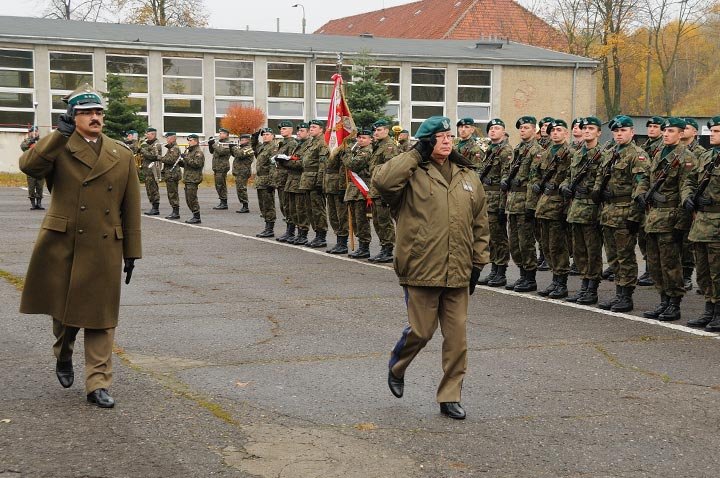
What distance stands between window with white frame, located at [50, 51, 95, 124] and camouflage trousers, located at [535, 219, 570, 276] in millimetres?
30288

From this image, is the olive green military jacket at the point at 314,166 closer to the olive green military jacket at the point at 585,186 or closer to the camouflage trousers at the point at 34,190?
the olive green military jacket at the point at 585,186

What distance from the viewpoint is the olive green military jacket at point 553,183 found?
1140cm

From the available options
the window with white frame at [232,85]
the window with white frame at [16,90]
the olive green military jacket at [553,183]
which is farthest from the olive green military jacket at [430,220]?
the window with white frame at [232,85]

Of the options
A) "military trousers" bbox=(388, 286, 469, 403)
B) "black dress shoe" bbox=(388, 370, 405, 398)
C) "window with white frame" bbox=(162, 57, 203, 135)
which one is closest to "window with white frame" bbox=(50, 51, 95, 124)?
"window with white frame" bbox=(162, 57, 203, 135)

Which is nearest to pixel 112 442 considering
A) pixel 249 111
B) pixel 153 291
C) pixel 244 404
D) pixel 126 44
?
pixel 244 404

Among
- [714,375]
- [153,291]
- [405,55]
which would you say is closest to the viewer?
[714,375]

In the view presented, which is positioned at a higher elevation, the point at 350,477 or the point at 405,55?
the point at 405,55

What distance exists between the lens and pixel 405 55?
139ft

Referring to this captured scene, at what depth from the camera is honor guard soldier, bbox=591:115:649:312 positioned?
10516mm

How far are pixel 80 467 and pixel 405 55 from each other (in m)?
38.5

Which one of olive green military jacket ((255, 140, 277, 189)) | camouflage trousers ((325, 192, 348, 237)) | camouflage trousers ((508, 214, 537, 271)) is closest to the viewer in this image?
camouflage trousers ((508, 214, 537, 271))

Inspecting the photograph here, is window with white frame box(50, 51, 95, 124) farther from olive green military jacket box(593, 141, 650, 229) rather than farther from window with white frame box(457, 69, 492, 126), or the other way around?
olive green military jacket box(593, 141, 650, 229)

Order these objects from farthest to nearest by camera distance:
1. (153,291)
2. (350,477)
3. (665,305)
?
(153,291) < (665,305) < (350,477)

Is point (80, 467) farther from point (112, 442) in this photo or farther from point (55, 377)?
point (55, 377)
